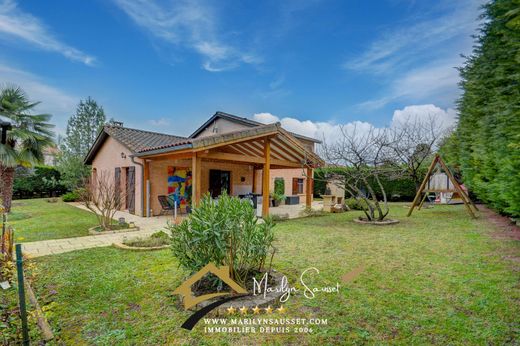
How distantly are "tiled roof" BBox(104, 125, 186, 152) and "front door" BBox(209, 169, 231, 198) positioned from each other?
2.96 metres

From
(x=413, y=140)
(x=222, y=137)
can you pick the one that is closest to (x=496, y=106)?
(x=222, y=137)

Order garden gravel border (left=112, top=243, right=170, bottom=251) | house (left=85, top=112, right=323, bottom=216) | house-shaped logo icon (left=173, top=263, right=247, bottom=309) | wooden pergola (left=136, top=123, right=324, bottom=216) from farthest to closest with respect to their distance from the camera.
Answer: house (left=85, top=112, right=323, bottom=216) → wooden pergola (left=136, top=123, right=324, bottom=216) → garden gravel border (left=112, top=243, right=170, bottom=251) → house-shaped logo icon (left=173, top=263, right=247, bottom=309)

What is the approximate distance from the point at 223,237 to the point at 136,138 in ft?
41.3

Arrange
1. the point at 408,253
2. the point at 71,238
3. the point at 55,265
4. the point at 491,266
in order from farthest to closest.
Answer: the point at 71,238 < the point at 408,253 < the point at 55,265 < the point at 491,266

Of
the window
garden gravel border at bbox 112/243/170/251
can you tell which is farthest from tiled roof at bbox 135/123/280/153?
the window

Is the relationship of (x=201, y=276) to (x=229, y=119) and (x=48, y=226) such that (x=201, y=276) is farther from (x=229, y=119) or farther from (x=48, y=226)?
(x=229, y=119)

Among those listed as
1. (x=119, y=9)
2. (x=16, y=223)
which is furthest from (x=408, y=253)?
(x=16, y=223)

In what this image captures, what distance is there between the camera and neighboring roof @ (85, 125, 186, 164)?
13.0m

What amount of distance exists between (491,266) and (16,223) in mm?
14194

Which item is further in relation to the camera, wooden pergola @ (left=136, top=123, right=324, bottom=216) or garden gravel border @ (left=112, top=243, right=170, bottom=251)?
wooden pergola @ (left=136, top=123, right=324, bottom=216)

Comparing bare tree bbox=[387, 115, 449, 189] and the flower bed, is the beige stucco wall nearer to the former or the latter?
the flower bed

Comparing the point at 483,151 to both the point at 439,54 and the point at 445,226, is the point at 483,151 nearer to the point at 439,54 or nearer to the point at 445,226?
the point at 445,226

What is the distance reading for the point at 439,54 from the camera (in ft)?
31.6

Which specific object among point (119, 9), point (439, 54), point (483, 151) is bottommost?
point (483, 151)
